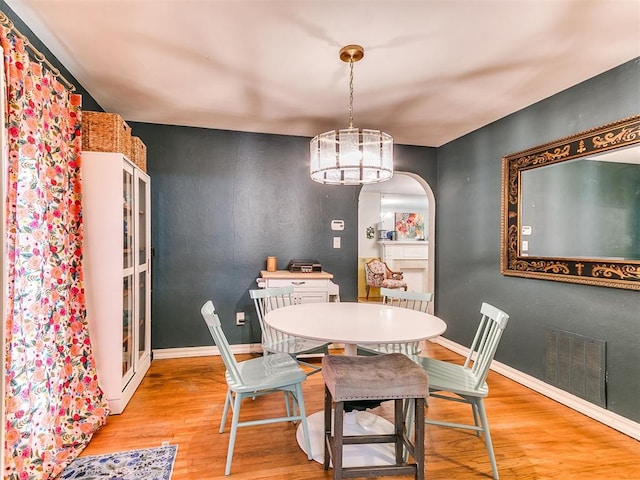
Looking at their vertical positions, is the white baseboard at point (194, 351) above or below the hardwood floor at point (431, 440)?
above

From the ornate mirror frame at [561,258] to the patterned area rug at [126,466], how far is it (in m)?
2.94

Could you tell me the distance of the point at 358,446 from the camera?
6.68ft

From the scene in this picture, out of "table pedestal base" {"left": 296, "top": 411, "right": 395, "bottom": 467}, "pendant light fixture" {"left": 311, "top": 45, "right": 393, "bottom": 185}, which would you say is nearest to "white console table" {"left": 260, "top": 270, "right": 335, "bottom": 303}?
"table pedestal base" {"left": 296, "top": 411, "right": 395, "bottom": 467}

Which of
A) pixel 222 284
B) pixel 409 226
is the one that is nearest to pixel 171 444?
pixel 222 284

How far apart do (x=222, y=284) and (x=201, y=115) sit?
67.8 inches

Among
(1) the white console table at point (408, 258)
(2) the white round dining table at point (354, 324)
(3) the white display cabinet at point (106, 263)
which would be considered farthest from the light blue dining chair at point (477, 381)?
(1) the white console table at point (408, 258)

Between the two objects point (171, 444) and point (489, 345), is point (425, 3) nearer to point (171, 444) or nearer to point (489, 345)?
→ point (489, 345)

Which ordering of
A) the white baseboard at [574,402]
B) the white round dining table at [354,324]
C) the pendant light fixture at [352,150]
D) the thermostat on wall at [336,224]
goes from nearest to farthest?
1. the white round dining table at [354,324]
2. the pendant light fixture at [352,150]
3. the white baseboard at [574,402]
4. the thermostat on wall at [336,224]

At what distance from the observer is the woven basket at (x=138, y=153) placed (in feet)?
9.66

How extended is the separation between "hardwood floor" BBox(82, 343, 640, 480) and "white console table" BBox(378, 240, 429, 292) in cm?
493

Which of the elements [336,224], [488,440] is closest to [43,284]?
[488,440]

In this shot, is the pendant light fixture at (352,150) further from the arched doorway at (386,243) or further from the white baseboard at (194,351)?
the arched doorway at (386,243)

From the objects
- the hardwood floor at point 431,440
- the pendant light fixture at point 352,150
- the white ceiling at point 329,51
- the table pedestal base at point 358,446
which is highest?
the white ceiling at point 329,51

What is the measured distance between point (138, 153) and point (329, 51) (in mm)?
1923
